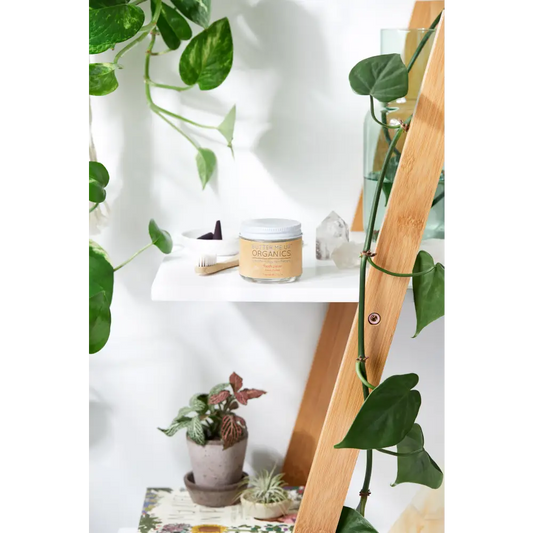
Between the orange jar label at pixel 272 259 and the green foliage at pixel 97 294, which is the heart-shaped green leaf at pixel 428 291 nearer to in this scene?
the orange jar label at pixel 272 259

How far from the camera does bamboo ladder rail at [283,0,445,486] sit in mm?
1236

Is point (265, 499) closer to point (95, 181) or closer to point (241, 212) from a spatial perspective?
point (241, 212)

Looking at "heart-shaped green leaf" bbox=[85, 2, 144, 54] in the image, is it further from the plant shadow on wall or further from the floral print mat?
the floral print mat

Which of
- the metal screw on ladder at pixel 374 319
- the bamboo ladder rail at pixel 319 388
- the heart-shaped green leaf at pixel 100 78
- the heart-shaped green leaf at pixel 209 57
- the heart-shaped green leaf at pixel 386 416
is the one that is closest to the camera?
the heart-shaped green leaf at pixel 386 416

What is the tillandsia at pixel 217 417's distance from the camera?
1.14 metres

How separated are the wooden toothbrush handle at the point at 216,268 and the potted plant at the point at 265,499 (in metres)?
0.40

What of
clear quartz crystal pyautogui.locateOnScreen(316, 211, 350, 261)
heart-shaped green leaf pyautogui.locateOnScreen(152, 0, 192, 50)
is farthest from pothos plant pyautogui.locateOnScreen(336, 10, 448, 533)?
heart-shaped green leaf pyautogui.locateOnScreen(152, 0, 192, 50)

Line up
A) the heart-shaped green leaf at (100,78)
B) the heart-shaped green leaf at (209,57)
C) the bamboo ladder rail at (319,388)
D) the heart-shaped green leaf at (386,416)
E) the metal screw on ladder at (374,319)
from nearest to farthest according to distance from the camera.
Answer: the heart-shaped green leaf at (386,416) → the metal screw on ladder at (374,319) → the heart-shaped green leaf at (100,78) → the heart-shaped green leaf at (209,57) → the bamboo ladder rail at (319,388)

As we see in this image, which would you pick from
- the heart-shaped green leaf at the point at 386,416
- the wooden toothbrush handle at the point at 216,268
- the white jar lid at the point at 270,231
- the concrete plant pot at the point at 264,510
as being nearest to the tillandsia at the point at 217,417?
the concrete plant pot at the point at 264,510

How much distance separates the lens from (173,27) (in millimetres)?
1110

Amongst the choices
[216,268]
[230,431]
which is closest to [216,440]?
[230,431]

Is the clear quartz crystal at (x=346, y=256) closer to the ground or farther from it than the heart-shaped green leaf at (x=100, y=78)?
closer to the ground

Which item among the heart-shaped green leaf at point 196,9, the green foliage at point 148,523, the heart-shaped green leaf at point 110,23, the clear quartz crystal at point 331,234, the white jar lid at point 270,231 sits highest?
the heart-shaped green leaf at point 196,9
